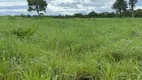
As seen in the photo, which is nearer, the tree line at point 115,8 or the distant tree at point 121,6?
the tree line at point 115,8

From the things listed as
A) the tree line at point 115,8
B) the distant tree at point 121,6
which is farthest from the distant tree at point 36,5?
the distant tree at point 121,6

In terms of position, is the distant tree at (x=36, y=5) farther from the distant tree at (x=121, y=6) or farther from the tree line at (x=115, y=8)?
the distant tree at (x=121, y=6)

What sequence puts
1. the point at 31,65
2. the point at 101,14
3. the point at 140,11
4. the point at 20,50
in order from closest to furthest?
the point at 31,65, the point at 20,50, the point at 101,14, the point at 140,11

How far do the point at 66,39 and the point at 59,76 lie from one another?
11.5ft

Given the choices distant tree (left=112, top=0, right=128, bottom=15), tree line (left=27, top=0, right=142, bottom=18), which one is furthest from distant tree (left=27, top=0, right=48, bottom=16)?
distant tree (left=112, top=0, right=128, bottom=15)

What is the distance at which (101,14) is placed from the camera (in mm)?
36469

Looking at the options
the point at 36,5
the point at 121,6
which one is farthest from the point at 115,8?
the point at 36,5

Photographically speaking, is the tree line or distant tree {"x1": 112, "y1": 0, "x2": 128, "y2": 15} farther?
distant tree {"x1": 112, "y1": 0, "x2": 128, "y2": 15}

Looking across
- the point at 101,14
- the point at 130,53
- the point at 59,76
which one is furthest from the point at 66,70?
the point at 101,14

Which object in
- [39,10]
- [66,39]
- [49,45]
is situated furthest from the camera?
[39,10]

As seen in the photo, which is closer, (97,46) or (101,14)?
(97,46)

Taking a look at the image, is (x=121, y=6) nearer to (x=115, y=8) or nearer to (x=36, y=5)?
(x=115, y=8)

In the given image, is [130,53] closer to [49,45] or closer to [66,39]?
[49,45]

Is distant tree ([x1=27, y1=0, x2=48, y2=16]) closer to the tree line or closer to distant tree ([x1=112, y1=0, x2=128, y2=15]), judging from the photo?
the tree line
